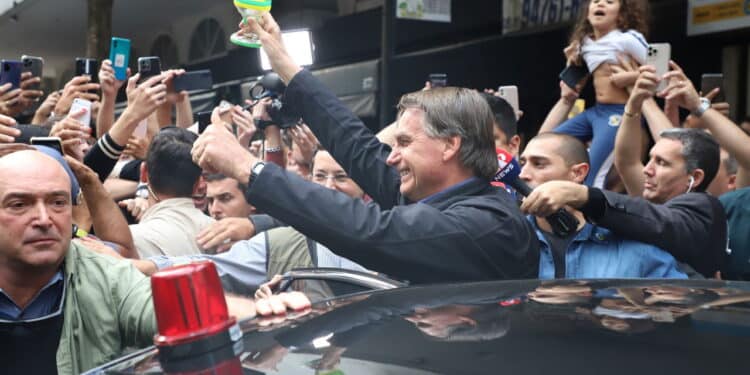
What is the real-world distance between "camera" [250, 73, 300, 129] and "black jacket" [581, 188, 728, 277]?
1.32 metres

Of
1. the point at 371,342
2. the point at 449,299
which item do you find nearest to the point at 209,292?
the point at 371,342

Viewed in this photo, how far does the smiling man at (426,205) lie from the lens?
253 cm

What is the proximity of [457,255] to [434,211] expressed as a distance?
5.9 inches

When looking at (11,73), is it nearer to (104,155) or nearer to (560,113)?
(104,155)

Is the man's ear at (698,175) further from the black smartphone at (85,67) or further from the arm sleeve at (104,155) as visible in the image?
the black smartphone at (85,67)

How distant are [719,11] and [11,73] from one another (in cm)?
548

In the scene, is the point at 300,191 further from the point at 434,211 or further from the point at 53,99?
the point at 53,99

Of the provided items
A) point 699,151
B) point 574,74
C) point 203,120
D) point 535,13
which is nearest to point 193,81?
point 203,120

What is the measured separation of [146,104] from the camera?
14.0ft

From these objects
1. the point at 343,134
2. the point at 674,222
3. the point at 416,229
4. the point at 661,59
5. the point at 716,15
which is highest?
the point at 716,15

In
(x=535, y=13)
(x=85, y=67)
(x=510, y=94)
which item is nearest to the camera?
(x=510, y=94)

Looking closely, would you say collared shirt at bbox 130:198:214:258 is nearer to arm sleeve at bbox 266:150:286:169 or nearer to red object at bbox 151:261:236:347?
arm sleeve at bbox 266:150:286:169

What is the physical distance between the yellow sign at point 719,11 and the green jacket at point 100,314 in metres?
5.91

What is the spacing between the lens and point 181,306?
1.42m
